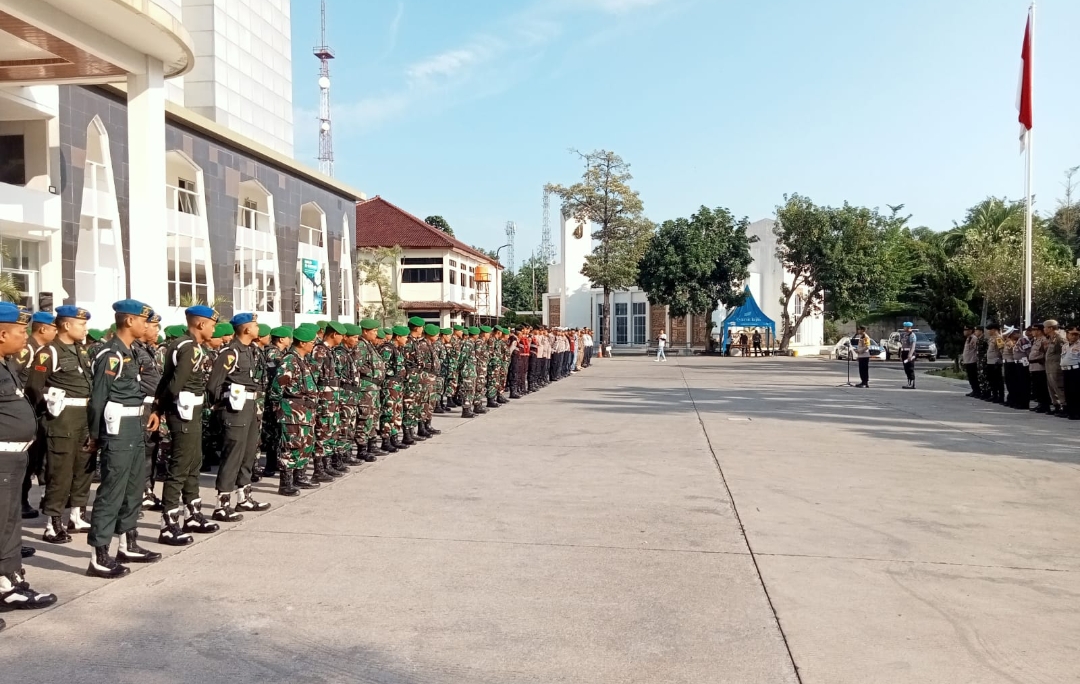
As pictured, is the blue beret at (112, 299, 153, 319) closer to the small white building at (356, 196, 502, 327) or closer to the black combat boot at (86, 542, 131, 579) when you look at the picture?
the black combat boot at (86, 542, 131, 579)

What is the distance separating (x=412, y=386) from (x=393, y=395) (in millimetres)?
660

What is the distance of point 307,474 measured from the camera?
8.97 m

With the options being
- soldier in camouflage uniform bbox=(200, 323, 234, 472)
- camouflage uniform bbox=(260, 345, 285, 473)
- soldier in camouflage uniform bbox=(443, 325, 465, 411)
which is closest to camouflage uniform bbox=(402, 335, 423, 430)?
camouflage uniform bbox=(260, 345, 285, 473)

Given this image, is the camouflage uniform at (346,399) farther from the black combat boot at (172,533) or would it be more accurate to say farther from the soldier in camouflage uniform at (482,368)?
the soldier in camouflage uniform at (482,368)

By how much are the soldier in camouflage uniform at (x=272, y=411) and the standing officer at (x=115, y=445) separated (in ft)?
10.0

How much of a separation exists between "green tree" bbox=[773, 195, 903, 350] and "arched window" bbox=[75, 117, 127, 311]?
30.8m

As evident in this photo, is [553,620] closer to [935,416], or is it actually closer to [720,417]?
[720,417]

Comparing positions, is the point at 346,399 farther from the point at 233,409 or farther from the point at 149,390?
the point at 149,390

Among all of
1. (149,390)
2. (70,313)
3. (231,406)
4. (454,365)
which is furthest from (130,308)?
(454,365)

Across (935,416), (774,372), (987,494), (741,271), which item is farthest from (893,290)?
(987,494)

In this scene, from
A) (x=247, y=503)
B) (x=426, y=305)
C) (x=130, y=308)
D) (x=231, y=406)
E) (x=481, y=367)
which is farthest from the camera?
(x=426, y=305)

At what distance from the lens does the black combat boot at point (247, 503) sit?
280 inches

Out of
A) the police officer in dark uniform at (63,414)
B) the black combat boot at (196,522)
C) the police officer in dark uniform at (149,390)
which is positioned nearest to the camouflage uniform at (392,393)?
the police officer in dark uniform at (149,390)

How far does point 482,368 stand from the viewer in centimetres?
1570
